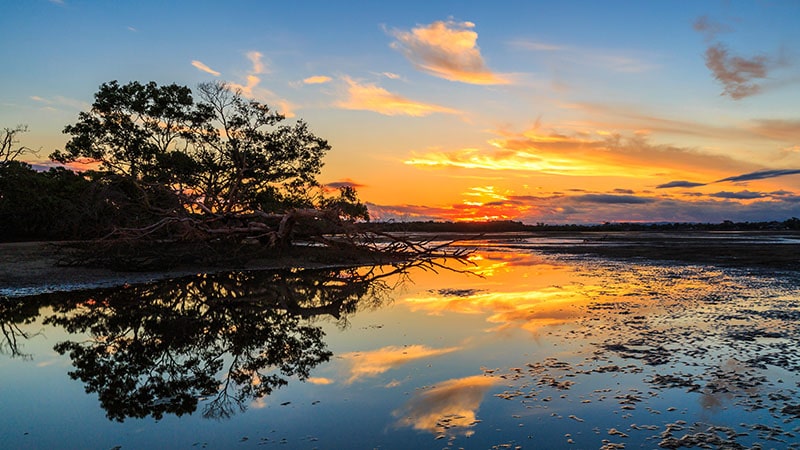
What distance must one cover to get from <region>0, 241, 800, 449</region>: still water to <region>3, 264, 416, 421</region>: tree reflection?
0.06 meters

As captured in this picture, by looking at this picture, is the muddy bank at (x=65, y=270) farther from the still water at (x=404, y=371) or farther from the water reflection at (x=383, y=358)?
the water reflection at (x=383, y=358)

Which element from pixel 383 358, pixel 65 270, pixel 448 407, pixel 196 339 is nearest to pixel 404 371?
pixel 383 358

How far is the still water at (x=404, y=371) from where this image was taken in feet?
20.4

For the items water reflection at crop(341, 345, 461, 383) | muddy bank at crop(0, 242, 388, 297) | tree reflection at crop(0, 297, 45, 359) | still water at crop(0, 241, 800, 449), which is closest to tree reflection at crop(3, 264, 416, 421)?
still water at crop(0, 241, 800, 449)

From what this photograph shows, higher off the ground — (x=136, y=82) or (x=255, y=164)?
(x=136, y=82)

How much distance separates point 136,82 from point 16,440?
30.2 m

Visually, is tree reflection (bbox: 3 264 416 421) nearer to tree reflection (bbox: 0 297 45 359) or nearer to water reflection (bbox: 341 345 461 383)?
tree reflection (bbox: 0 297 45 359)

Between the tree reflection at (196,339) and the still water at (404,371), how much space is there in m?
0.06

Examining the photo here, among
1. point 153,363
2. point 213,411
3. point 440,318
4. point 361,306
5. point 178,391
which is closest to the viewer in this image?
point 213,411

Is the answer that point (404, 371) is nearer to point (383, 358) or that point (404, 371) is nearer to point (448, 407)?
point (383, 358)

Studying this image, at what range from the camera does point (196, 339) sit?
37.6ft

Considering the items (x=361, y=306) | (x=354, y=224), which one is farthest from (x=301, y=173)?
(x=361, y=306)

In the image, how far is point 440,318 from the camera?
13.7 m

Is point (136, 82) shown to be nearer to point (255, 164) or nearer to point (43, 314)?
point (255, 164)
